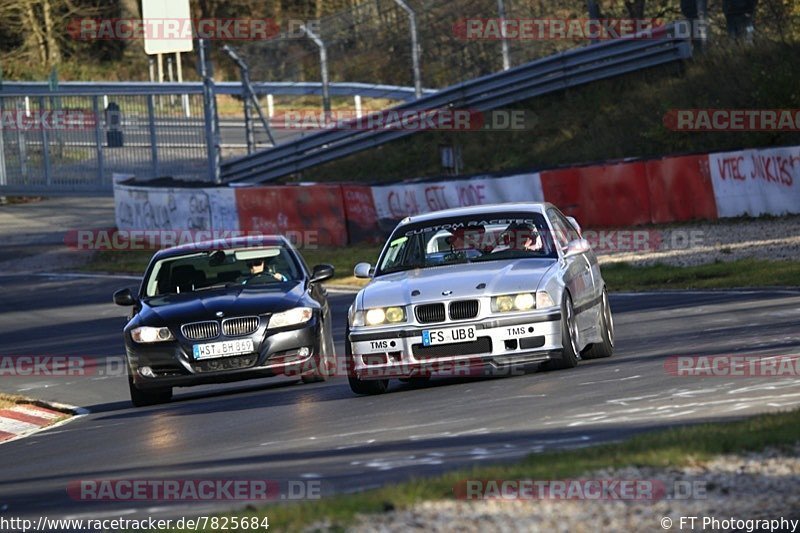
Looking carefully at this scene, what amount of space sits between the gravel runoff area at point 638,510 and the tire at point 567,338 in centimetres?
510

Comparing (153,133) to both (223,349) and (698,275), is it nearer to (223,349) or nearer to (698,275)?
(698,275)

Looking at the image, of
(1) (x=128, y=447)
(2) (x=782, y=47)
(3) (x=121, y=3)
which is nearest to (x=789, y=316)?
Result: (1) (x=128, y=447)

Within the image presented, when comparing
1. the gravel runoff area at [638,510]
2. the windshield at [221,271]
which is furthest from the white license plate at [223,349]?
the gravel runoff area at [638,510]

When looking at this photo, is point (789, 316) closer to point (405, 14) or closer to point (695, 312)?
point (695, 312)

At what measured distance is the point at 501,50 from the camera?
33219 mm

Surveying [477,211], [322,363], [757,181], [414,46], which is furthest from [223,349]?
[414,46]

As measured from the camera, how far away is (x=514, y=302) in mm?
12414

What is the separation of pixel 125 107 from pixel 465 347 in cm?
2665

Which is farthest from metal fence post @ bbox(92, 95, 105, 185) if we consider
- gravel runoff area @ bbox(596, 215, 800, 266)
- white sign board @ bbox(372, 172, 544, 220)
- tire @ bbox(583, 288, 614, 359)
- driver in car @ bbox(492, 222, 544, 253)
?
driver in car @ bbox(492, 222, 544, 253)

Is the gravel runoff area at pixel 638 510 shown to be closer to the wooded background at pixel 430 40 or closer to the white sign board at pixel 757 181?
the white sign board at pixel 757 181

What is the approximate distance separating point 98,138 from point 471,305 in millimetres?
27191

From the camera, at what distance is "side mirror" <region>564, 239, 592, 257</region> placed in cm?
1363

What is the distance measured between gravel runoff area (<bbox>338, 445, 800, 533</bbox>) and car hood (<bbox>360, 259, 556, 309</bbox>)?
16.6 feet

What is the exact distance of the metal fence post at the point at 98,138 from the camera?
125 ft
